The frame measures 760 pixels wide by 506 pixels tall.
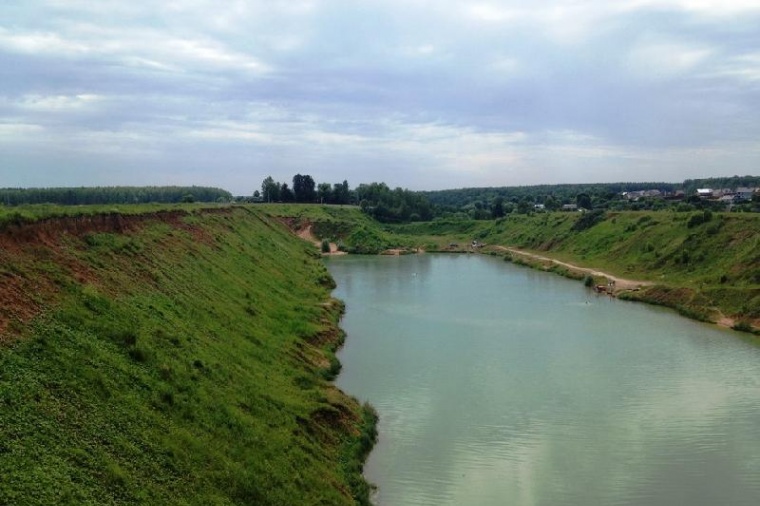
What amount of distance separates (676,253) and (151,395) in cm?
5594

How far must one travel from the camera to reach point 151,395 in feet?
54.1

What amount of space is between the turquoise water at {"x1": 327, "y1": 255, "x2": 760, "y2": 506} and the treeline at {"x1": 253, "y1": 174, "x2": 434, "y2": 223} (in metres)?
86.8

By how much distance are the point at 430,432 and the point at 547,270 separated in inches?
2146

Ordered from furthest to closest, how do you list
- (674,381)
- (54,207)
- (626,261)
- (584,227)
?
(584,227) < (626,261) < (674,381) < (54,207)

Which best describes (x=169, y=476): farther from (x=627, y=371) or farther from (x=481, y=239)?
(x=481, y=239)

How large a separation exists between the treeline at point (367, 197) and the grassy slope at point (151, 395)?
105010 millimetres

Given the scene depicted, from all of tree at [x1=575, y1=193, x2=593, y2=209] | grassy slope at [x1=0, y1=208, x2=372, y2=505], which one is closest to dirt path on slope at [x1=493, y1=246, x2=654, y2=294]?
grassy slope at [x1=0, y1=208, x2=372, y2=505]

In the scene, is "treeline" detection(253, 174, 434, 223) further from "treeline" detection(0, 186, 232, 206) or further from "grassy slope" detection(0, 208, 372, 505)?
"grassy slope" detection(0, 208, 372, 505)

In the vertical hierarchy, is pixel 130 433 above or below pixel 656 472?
above

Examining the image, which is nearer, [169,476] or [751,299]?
[169,476]

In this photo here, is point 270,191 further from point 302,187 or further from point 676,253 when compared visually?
point 676,253

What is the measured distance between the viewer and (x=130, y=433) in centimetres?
1444

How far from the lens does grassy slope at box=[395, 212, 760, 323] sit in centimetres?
4631

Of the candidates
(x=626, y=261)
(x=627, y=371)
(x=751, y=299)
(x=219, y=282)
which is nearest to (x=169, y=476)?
(x=219, y=282)
